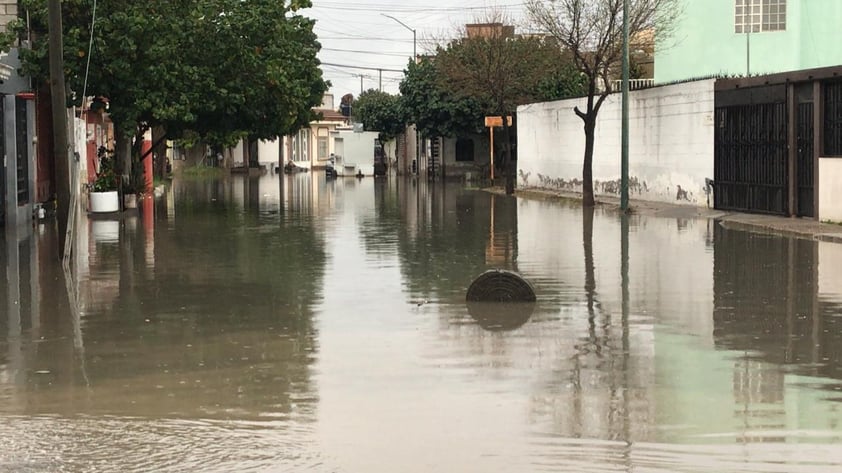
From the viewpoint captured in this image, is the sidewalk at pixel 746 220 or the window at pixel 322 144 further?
the window at pixel 322 144

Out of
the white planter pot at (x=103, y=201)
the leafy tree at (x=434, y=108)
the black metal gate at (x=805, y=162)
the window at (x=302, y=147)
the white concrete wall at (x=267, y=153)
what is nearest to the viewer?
the black metal gate at (x=805, y=162)

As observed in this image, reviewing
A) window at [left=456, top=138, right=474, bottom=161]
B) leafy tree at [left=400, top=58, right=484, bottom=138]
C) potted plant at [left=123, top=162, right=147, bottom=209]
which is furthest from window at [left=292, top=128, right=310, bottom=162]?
potted plant at [left=123, top=162, right=147, bottom=209]

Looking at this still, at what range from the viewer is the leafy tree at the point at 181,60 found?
33.2 metres

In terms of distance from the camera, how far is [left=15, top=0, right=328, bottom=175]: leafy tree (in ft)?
109

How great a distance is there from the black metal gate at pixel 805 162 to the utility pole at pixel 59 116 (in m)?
16.2

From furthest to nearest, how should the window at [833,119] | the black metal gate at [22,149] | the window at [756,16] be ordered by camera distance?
the window at [756,16] → the black metal gate at [22,149] → the window at [833,119]

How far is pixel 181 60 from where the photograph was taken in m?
35.3

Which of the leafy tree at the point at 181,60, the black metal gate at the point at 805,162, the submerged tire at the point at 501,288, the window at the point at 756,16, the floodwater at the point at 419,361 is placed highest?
the window at the point at 756,16

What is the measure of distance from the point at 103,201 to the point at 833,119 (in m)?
19.2

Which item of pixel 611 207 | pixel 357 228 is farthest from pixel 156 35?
pixel 611 207

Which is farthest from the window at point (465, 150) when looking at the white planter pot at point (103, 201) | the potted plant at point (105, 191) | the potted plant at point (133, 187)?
the white planter pot at point (103, 201)

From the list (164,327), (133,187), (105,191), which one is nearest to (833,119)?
(164,327)

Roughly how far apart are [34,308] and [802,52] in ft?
109

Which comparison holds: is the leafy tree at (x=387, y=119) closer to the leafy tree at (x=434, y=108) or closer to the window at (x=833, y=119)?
the leafy tree at (x=434, y=108)
